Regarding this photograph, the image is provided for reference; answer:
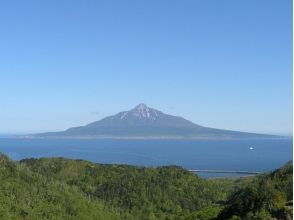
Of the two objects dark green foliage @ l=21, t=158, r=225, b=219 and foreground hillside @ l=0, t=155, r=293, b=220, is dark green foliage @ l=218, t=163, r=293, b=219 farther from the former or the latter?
dark green foliage @ l=21, t=158, r=225, b=219

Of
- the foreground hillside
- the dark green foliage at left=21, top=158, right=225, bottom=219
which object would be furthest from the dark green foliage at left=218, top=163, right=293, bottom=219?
the dark green foliage at left=21, top=158, right=225, bottom=219

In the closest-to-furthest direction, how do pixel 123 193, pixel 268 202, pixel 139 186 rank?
pixel 268 202, pixel 123 193, pixel 139 186

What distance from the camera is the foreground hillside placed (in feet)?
174

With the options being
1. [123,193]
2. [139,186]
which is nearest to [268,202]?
[123,193]

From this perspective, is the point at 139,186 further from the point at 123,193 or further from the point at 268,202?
the point at 268,202

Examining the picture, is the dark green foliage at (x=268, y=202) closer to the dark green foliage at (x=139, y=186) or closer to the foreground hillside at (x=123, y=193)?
the foreground hillside at (x=123, y=193)

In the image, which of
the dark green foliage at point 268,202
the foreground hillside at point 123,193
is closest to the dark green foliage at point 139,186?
the foreground hillside at point 123,193

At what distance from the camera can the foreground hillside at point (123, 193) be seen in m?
53.1

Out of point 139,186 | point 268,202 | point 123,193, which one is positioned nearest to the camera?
point 268,202

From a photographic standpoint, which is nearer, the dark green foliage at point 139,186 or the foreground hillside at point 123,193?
the foreground hillside at point 123,193

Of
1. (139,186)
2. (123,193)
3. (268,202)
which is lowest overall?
(123,193)

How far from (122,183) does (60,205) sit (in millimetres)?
32479

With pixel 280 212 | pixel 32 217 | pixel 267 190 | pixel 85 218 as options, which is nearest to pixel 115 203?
pixel 85 218

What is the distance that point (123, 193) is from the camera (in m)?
114
